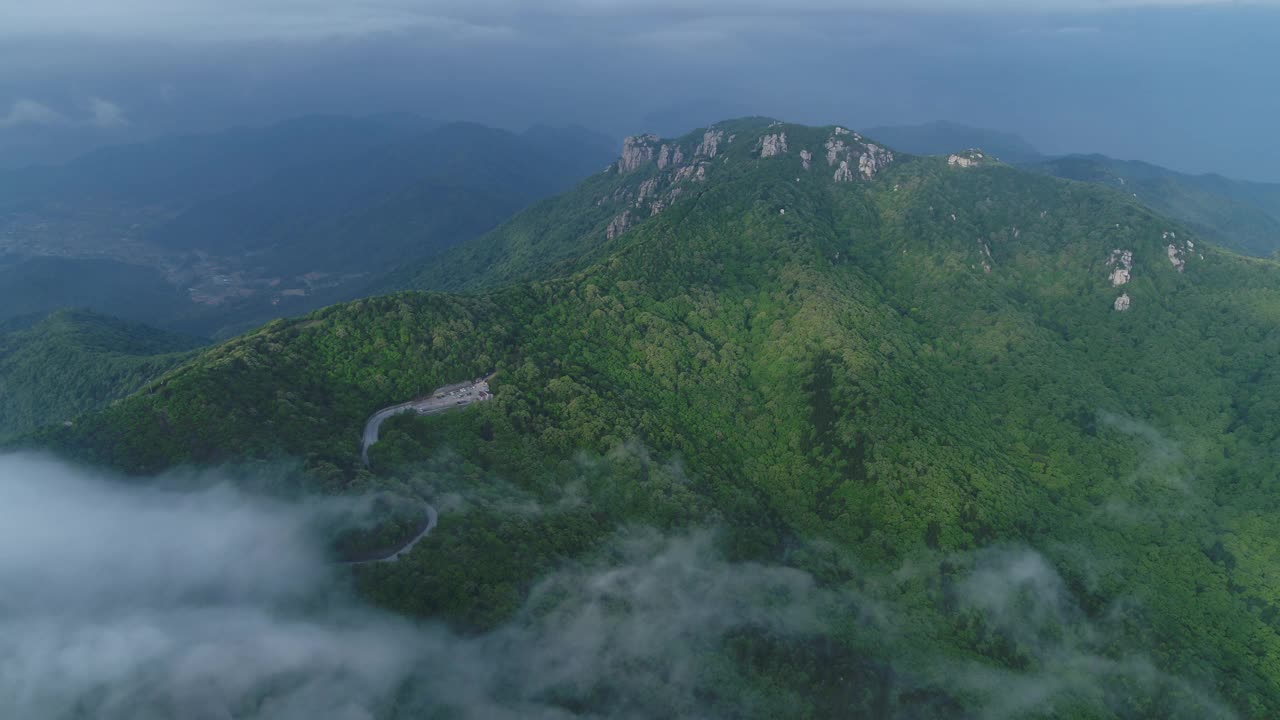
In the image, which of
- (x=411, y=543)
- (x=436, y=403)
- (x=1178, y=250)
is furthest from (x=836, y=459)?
(x=1178, y=250)

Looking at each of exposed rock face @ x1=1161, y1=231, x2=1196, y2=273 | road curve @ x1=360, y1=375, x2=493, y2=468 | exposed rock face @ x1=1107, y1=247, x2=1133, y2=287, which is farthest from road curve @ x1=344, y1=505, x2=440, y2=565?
exposed rock face @ x1=1161, y1=231, x2=1196, y2=273

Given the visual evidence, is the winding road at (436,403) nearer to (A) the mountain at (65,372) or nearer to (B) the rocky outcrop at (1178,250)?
(A) the mountain at (65,372)

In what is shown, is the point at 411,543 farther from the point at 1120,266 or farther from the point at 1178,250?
the point at 1178,250

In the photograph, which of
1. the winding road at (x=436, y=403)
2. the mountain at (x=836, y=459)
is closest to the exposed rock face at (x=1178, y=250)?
the mountain at (x=836, y=459)

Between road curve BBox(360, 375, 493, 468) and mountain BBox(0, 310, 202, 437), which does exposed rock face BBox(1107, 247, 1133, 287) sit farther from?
mountain BBox(0, 310, 202, 437)

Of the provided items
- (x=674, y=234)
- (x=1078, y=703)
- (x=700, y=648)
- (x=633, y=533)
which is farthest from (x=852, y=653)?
(x=674, y=234)

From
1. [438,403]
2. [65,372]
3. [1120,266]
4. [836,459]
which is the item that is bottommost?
[65,372]

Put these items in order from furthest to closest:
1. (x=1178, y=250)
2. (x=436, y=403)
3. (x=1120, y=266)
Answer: (x=1178, y=250) → (x=1120, y=266) → (x=436, y=403)
